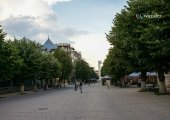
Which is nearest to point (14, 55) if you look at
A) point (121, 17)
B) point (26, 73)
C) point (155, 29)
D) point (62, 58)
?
point (26, 73)

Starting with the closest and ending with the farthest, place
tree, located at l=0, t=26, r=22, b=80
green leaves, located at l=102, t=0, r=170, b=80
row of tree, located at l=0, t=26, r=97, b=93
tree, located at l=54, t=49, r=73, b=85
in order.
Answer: green leaves, located at l=102, t=0, r=170, b=80 < tree, located at l=0, t=26, r=22, b=80 < row of tree, located at l=0, t=26, r=97, b=93 < tree, located at l=54, t=49, r=73, b=85

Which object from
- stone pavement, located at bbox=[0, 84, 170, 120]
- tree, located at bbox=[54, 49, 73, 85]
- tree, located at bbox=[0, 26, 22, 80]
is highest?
tree, located at bbox=[54, 49, 73, 85]

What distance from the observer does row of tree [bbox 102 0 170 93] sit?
30469 millimetres

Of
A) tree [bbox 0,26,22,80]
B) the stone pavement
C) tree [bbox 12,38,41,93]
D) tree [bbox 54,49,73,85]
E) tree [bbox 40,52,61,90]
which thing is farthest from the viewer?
tree [bbox 54,49,73,85]

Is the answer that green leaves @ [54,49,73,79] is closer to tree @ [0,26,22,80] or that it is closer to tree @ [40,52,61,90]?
tree @ [40,52,61,90]

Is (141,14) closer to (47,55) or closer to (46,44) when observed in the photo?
(47,55)

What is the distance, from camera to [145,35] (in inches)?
1270

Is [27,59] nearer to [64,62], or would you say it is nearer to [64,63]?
[64,63]

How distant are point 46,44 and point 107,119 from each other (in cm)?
13777

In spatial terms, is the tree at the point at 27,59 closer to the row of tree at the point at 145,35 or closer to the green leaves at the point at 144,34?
the row of tree at the point at 145,35

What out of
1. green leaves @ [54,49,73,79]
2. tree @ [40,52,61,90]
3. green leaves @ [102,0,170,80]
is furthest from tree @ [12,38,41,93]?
green leaves @ [54,49,73,79]

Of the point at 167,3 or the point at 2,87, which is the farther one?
the point at 2,87

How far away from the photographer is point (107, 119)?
17609 millimetres

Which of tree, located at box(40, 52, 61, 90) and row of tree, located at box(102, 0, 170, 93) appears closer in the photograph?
row of tree, located at box(102, 0, 170, 93)
